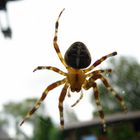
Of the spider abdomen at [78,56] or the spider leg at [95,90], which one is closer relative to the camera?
the spider abdomen at [78,56]

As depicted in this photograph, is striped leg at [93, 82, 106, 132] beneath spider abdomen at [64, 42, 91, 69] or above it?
beneath

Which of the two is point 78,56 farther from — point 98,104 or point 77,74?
point 98,104

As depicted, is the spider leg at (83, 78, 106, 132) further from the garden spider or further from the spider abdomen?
the spider abdomen

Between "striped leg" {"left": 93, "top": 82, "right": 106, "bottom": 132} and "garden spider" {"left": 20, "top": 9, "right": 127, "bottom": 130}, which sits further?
"striped leg" {"left": 93, "top": 82, "right": 106, "bottom": 132}

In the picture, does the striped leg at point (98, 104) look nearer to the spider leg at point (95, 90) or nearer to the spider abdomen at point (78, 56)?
the spider leg at point (95, 90)

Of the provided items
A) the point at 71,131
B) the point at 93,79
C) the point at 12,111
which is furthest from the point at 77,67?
the point at 12,111

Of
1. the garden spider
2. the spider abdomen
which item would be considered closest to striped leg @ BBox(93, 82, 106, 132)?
the garden spider

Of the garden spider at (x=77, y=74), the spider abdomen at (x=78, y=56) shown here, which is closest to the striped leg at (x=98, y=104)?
the garden spider at (x=77, y=74)

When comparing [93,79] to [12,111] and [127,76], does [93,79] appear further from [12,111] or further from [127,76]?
[12,111]
